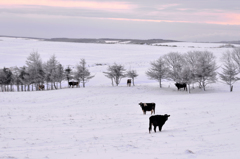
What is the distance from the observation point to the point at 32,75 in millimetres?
45969

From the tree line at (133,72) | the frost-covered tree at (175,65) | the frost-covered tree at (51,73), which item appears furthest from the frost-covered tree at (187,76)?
the frost-covered tree at (51,73)

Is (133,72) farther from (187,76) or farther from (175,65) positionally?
(187,76)

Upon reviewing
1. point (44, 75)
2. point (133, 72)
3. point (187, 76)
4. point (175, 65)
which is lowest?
point (187, 76)

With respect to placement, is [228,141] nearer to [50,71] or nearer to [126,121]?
[126,121]

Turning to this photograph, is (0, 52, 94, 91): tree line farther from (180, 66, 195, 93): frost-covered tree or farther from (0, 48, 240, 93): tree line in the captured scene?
(180, 66, 195, 93): frost-covered tree

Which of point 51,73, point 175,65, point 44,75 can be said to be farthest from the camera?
point 175,65

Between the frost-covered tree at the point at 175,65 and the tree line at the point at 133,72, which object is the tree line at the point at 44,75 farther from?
the frost-covered tree at the point at 175,65

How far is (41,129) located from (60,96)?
2009 cm

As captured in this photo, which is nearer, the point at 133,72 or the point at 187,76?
the point at 187,76

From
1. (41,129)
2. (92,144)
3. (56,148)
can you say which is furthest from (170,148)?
(41,129)

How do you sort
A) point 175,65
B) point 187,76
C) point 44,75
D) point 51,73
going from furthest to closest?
point 175,65
point 44,75
point 51,73
point 187,76

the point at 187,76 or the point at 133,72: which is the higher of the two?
the point at 133,72

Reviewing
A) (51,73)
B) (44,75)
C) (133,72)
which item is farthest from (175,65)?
(44,75)

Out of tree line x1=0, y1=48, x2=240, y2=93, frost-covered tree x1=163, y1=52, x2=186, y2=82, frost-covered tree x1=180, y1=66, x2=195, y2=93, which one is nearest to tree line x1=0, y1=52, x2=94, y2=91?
tree line x1=0, y1=48, x2=240, y2=93
